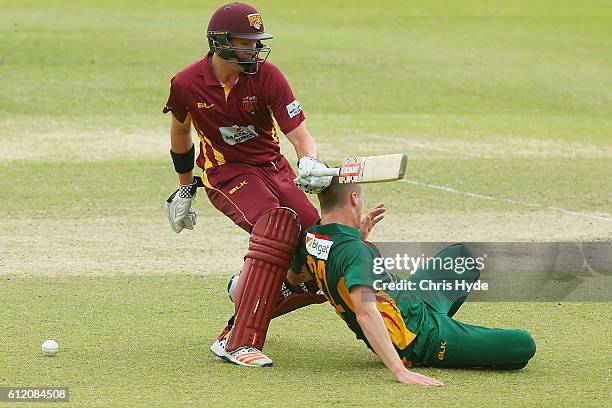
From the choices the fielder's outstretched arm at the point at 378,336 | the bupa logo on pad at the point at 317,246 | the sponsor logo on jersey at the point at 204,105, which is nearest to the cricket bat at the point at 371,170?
the bupa logo on pad at the point at 317,246

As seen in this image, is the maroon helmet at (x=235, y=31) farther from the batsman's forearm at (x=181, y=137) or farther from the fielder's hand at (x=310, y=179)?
the fielder's hand at (x=310, y=179)

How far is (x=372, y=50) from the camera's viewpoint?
23109 mm

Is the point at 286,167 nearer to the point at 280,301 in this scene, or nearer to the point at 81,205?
the point at 280,301

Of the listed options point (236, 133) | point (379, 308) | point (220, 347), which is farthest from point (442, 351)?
point (236, 133)

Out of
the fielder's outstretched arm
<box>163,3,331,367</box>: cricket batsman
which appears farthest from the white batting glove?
the fielder's outstretched arm

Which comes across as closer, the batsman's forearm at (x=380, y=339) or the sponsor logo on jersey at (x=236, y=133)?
the batsman's forearm at (x=380, y=339)

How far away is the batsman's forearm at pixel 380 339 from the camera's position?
577 cm

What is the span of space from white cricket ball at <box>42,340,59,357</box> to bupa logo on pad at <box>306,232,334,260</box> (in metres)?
1.38

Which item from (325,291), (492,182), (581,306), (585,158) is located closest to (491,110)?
(585,158)

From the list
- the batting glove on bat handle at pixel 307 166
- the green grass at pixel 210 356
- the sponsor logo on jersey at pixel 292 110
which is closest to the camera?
the green grass at pixel 210 356

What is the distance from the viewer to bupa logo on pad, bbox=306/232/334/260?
240 inches

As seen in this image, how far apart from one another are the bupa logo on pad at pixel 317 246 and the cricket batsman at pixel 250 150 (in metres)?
0.18

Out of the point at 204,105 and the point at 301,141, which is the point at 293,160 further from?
the point at 301,141

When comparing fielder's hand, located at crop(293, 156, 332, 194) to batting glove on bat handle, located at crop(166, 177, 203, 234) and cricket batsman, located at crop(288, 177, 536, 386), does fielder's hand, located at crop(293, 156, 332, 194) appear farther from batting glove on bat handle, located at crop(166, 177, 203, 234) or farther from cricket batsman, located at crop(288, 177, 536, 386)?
batting glove on bat handle, located at crop(166, 177, 203, 234)
